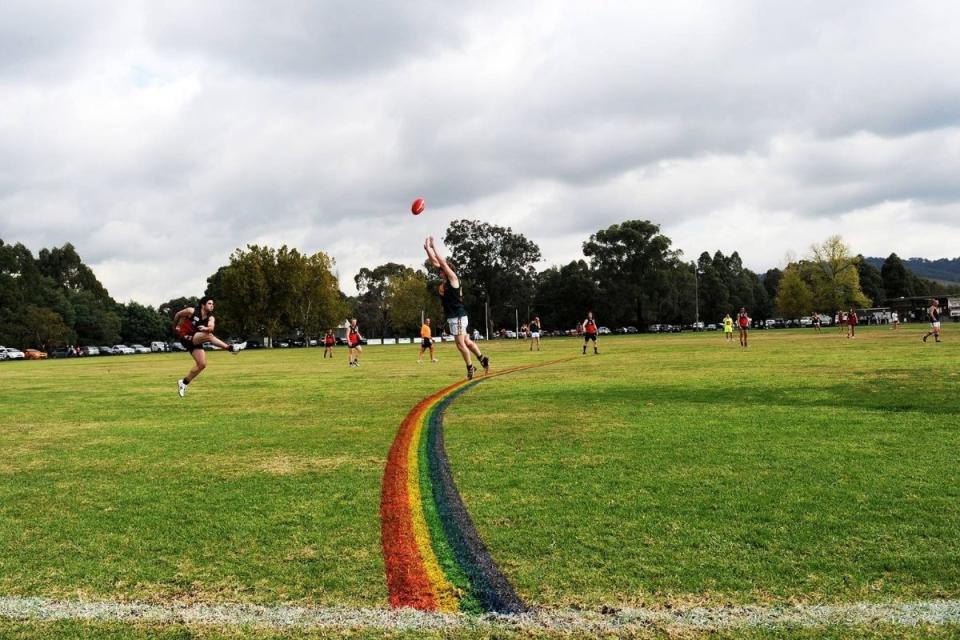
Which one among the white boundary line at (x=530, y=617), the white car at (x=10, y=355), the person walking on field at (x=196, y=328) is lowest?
the white boundary line at (x=530, y=617)

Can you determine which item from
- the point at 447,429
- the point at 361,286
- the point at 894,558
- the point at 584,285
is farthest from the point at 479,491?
the point at 361,286

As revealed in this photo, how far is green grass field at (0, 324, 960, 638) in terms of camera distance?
11.4ft

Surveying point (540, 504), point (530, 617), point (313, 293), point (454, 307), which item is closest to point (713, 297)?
point (313, 293)

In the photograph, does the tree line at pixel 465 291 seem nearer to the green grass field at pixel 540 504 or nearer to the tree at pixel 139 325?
the tree at pixel 139 325

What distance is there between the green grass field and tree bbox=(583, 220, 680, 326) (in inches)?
3726

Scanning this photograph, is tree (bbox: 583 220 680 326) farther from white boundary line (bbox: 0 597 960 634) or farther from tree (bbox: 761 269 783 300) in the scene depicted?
white boundary line (bbox: 0 597 960 634)

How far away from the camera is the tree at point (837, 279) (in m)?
85.4

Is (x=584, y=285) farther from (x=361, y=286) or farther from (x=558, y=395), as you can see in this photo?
(x=558, y=395)

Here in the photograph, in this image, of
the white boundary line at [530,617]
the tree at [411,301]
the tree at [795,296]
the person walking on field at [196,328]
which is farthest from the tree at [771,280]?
the white boundary line at [530,617]

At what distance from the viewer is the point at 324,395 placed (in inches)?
558

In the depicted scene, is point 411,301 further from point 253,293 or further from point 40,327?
point 40,327

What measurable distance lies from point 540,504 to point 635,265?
10264 cm

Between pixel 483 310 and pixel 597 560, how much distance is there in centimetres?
10708

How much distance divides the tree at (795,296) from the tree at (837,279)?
6.88 m
